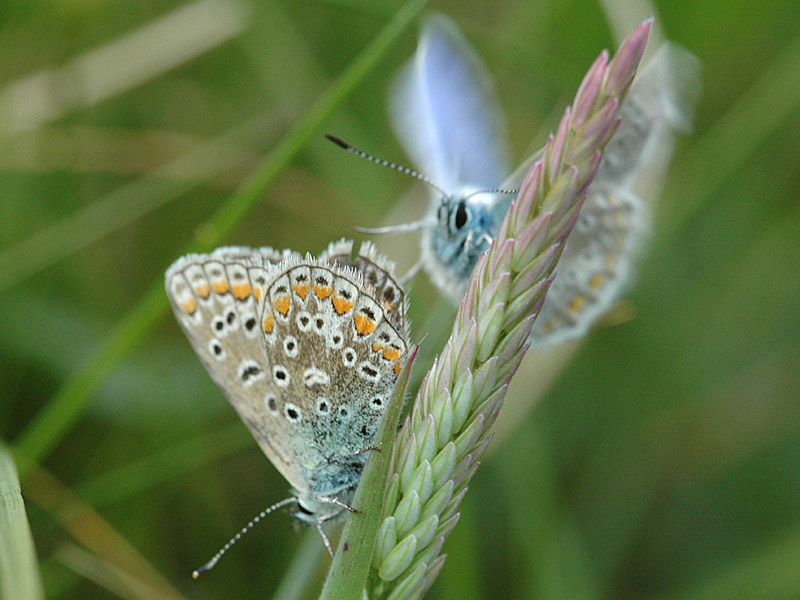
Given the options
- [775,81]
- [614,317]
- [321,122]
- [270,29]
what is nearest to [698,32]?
[775,81]

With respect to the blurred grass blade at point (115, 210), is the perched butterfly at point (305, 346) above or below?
below

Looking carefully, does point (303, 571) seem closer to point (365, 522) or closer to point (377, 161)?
point (365, 522)

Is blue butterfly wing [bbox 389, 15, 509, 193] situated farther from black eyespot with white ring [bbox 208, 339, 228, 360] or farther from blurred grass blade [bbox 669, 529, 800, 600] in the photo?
blurred grass blade [bbox 669, 529, 800, 600]

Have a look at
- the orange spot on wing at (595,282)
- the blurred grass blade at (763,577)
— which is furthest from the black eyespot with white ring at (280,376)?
the blurred grass blade at (763,577)

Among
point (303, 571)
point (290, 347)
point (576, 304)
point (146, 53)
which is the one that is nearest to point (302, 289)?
point (290, 347)

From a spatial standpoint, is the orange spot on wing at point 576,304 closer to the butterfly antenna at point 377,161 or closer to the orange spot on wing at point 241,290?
the butterfly antenna at point 377,161

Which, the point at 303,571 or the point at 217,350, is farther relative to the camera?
the point at 217,350
